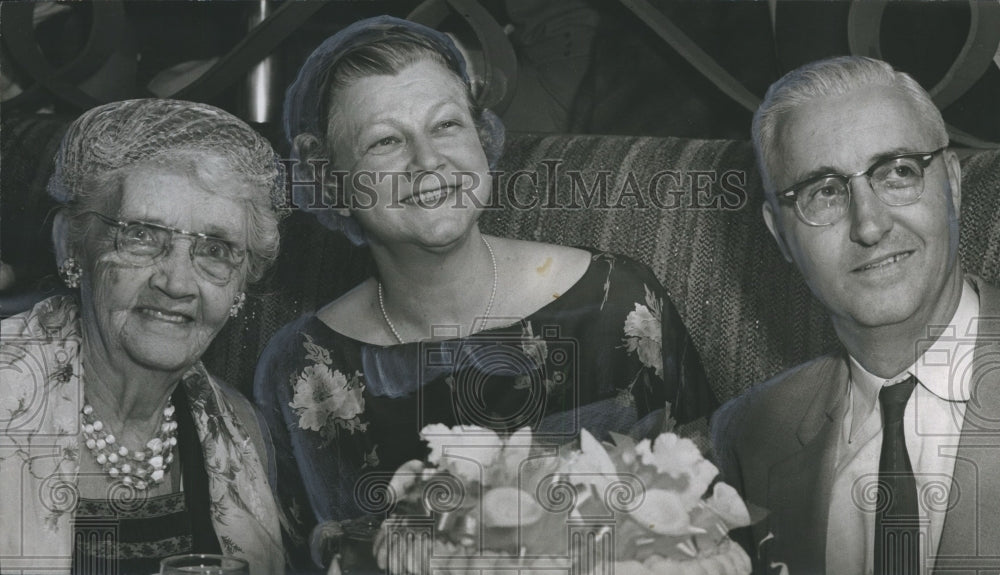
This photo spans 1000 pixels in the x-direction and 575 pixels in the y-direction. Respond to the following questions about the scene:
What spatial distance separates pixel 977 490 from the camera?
2387 mm

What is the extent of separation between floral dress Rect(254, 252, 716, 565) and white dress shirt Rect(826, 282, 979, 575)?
0.29 m

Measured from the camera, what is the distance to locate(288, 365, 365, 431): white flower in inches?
97.6

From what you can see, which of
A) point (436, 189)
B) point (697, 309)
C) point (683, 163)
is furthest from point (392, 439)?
point (683, 163)

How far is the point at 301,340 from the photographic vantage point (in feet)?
8.27

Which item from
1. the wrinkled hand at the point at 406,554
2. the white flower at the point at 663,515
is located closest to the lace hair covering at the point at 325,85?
the wrinkled hand at the point at 406,554

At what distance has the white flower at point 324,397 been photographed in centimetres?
248

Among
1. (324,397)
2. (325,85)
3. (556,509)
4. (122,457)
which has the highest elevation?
(325,85)

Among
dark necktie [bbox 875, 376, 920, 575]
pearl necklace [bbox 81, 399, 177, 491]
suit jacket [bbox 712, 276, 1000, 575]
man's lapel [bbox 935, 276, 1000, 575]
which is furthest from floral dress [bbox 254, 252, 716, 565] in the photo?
man's lapel [bbox 935, 276, 1000, 575]

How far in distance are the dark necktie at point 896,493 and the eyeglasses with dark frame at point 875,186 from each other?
0.35 meters

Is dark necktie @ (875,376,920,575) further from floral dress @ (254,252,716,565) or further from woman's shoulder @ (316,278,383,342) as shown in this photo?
woman's shoulder @ (316,278,383,342)

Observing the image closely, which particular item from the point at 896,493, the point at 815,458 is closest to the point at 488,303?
the point at 815,458

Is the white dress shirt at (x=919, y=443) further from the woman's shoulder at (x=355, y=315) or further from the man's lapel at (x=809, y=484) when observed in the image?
the woman's shoulder at (x=355, y=315)

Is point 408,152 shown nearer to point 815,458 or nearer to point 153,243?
point 153,243

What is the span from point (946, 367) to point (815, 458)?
0.98ft
